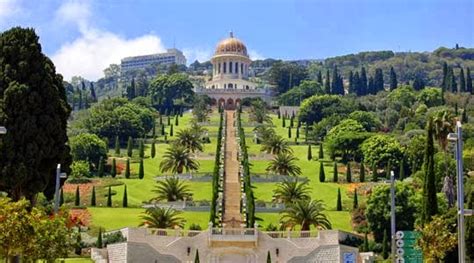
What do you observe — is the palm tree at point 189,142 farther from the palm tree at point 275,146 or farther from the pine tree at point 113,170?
the pine tree at point 113,170

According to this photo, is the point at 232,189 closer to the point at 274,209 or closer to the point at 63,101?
the point at 274,209

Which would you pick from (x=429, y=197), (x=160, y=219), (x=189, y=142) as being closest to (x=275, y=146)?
(x=189, y=142)

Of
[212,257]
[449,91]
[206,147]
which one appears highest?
[449,91]

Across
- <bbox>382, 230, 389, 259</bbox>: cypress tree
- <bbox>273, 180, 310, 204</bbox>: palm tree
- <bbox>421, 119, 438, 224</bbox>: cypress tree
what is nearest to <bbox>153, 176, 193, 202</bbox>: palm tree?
<bbox>273, 180, 310, 204</bbox>: palm tree

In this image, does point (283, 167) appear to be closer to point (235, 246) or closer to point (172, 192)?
point (172, 192)

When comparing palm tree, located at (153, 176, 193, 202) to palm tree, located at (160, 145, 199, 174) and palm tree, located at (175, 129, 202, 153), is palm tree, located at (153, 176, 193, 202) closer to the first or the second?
palm tree, located at (160, 145, 199, 174)

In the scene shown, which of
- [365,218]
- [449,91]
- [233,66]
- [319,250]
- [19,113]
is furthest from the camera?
[233,66]

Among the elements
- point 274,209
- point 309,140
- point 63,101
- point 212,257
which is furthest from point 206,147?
point 63,101
